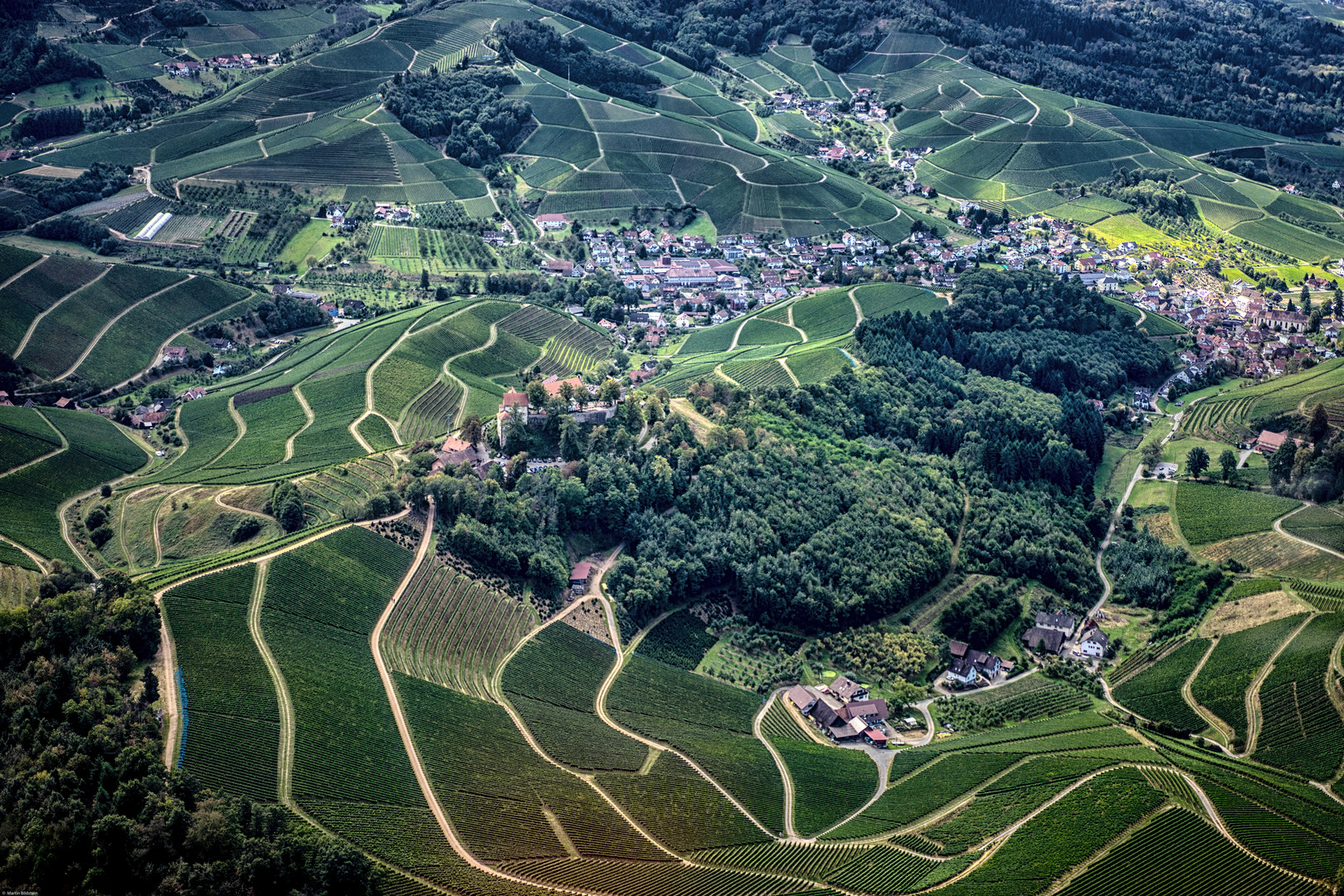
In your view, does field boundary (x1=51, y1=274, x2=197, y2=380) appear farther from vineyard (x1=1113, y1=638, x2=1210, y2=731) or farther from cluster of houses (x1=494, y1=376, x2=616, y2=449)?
vineyard (x1=1113, y1=638, x2=1210, y2=731)

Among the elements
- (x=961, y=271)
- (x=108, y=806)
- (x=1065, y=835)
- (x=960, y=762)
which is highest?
(x=961, y=271)

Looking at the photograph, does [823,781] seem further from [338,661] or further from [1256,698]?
[338,661]

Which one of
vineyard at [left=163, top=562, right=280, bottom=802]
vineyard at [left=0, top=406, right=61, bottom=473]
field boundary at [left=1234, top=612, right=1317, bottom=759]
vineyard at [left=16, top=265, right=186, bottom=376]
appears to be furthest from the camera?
vineyard at [left=16, top=265, right=186, bottom=376]

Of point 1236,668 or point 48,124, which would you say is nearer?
point 1236,668

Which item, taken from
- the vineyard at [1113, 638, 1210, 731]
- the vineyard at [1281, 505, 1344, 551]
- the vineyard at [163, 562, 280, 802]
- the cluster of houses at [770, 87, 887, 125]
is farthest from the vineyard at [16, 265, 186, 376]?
the cluster of houses at [770, 87, 887, 125]

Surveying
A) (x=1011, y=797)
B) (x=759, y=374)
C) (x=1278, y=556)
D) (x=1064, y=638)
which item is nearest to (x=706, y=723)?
(x=1011, y=797)

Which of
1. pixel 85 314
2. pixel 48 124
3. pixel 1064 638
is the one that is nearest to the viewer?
pixel 1064 638
